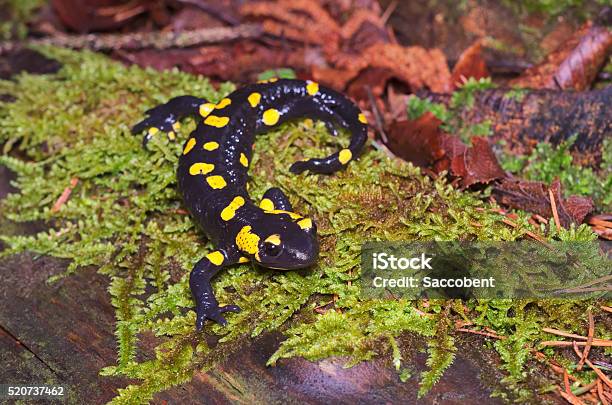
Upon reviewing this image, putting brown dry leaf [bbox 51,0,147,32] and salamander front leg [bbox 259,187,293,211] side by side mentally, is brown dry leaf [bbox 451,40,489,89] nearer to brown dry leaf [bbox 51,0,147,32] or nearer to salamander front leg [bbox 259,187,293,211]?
salamander front leg [bbox 259,187,293,211]

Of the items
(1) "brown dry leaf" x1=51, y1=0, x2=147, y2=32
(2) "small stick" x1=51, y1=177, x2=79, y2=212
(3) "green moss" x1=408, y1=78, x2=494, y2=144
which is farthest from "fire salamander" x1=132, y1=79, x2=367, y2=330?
(1) "brown dry leaf" x1=51, y1=0, x2=147, y2=32

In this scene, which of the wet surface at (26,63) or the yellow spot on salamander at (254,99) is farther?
the wet surface at (26,63)

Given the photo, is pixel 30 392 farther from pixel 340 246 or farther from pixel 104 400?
pixel 340 246

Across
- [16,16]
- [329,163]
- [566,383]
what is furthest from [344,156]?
[16,16]

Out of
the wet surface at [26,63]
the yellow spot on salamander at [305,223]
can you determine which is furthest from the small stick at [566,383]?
the wet surface at [26,63]

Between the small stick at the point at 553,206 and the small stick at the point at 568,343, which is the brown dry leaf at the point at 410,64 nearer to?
the small stick at the point at 553,206

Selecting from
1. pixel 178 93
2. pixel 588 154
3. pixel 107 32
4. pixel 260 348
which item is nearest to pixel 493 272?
pixel 260 348
